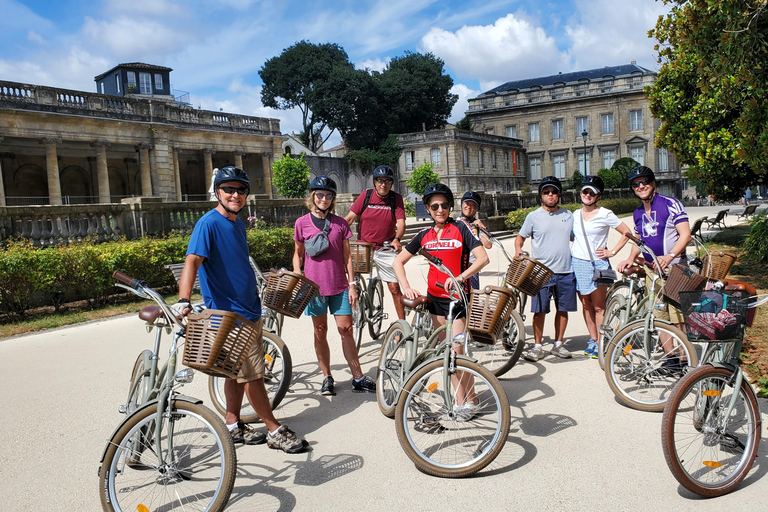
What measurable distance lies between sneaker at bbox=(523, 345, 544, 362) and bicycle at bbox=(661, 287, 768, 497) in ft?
8.67

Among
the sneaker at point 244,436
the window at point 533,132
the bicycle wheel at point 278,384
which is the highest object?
the window at point 533,132

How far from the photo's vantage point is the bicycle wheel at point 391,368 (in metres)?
4.68

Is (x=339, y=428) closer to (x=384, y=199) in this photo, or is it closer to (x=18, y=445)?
(x=18, y=445)

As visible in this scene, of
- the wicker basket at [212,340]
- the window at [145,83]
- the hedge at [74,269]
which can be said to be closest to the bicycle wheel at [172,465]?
the wicker basket at [212,340]

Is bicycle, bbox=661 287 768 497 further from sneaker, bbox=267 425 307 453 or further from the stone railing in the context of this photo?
the stone railing

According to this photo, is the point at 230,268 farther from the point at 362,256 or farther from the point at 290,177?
the point at 290,177

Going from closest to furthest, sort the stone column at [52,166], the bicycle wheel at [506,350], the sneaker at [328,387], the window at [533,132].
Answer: the sneaker at [328,387], the bicycle wheel at [506,350], the stone column at [52,166], the window at [533,132]

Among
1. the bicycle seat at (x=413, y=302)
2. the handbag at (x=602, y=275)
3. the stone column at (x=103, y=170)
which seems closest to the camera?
the bicycle seat at (x=413, y=302)

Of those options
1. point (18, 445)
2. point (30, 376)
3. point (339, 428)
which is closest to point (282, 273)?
point (339, 428)

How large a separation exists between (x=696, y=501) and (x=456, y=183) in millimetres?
49322

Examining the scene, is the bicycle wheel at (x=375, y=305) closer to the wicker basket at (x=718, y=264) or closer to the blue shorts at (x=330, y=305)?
the blue shorts at (x=330, y=305)

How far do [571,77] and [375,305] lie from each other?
6667 centimetres

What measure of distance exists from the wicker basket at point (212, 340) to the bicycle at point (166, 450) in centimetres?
11

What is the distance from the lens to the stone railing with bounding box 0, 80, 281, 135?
25.5 meters
